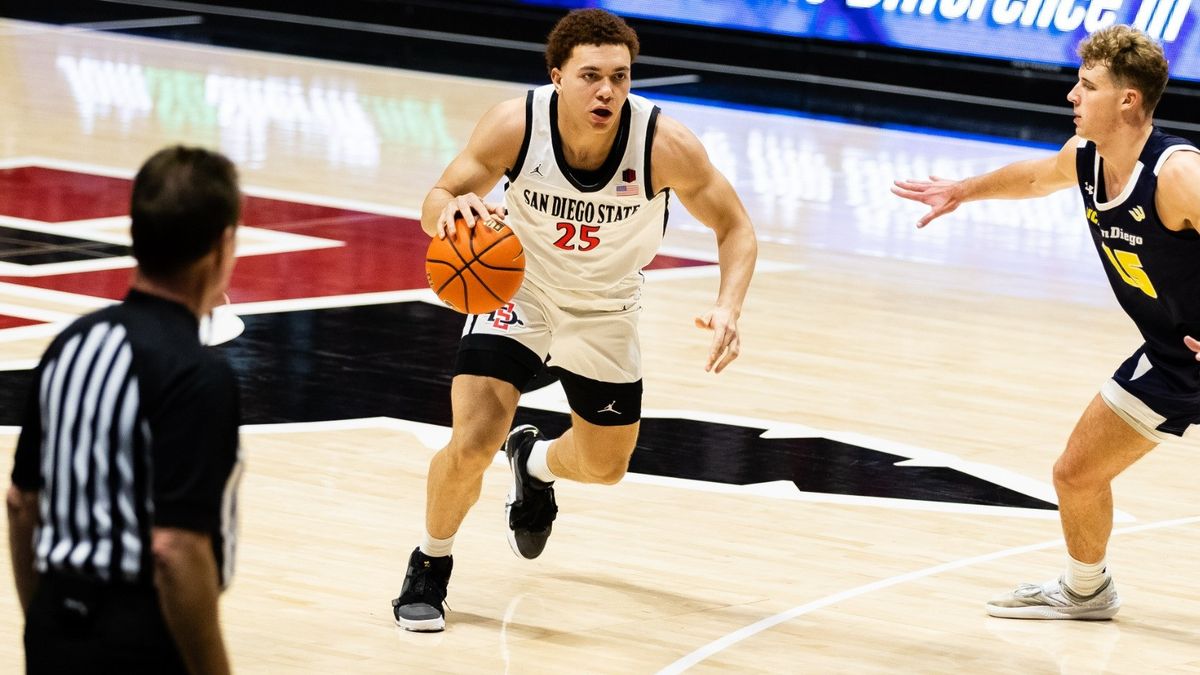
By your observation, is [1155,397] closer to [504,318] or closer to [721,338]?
[721,338]

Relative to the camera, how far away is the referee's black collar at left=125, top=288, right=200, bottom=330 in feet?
9.05

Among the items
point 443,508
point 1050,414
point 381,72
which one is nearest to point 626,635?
point 443,508

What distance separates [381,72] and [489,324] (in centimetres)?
1377

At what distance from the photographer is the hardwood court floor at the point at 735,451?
17.6ft

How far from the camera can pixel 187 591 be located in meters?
2.67

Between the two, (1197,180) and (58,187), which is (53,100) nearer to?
(58,187)

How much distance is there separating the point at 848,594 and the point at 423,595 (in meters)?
1.36

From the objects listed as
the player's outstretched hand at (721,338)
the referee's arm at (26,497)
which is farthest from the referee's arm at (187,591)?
the player's outstretched hand at (721,338)

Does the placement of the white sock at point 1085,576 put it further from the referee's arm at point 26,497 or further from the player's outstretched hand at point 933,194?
the referee's arm at point 26,497

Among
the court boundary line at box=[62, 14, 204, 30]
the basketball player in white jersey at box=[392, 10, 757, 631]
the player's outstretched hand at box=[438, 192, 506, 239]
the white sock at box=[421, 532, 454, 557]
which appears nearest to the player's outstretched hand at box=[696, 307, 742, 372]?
the basketball player in white jersey at box=[392, 10, 757, 631]

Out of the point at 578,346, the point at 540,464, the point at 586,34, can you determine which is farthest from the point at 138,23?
the point at 586,34

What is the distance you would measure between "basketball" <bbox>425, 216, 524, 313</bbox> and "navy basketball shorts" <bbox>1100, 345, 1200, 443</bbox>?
1785 mm

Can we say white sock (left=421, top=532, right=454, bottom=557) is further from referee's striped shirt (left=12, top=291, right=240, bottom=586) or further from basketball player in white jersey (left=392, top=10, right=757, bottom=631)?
referee's striped shirt (left=12, top=291, right=240, bottom=586)

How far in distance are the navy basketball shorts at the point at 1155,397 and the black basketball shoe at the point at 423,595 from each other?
6.55 ft
